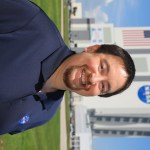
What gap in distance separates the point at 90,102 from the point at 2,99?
44.7 m

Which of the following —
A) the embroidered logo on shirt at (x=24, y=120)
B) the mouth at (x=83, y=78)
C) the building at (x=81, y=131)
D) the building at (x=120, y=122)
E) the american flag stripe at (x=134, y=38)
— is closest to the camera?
the mouth at (x=83, y=78)

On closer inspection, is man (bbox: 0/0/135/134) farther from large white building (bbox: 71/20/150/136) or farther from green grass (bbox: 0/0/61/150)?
large white building (bbox: 71/20/150/136)

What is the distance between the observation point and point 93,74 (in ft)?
11.7

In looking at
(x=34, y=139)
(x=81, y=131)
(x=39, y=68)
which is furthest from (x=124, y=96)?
(x=39, y=68)

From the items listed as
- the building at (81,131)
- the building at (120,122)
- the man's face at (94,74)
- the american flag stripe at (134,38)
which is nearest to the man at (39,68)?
the man's face at (94,74)

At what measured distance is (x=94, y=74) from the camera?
3.57 metres

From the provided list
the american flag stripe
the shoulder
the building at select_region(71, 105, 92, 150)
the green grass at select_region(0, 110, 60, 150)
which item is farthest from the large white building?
the shoulder

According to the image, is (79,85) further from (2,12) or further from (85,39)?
(85,39)

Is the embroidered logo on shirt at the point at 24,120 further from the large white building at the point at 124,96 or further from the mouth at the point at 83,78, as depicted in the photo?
the large white building at the point at 124,96

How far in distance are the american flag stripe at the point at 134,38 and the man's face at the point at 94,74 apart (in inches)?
1946

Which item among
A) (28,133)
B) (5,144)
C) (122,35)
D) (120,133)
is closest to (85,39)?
(122,35)

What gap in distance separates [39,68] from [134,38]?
51.5m

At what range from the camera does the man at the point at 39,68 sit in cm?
328

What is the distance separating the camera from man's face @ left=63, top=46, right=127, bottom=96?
139 inches
